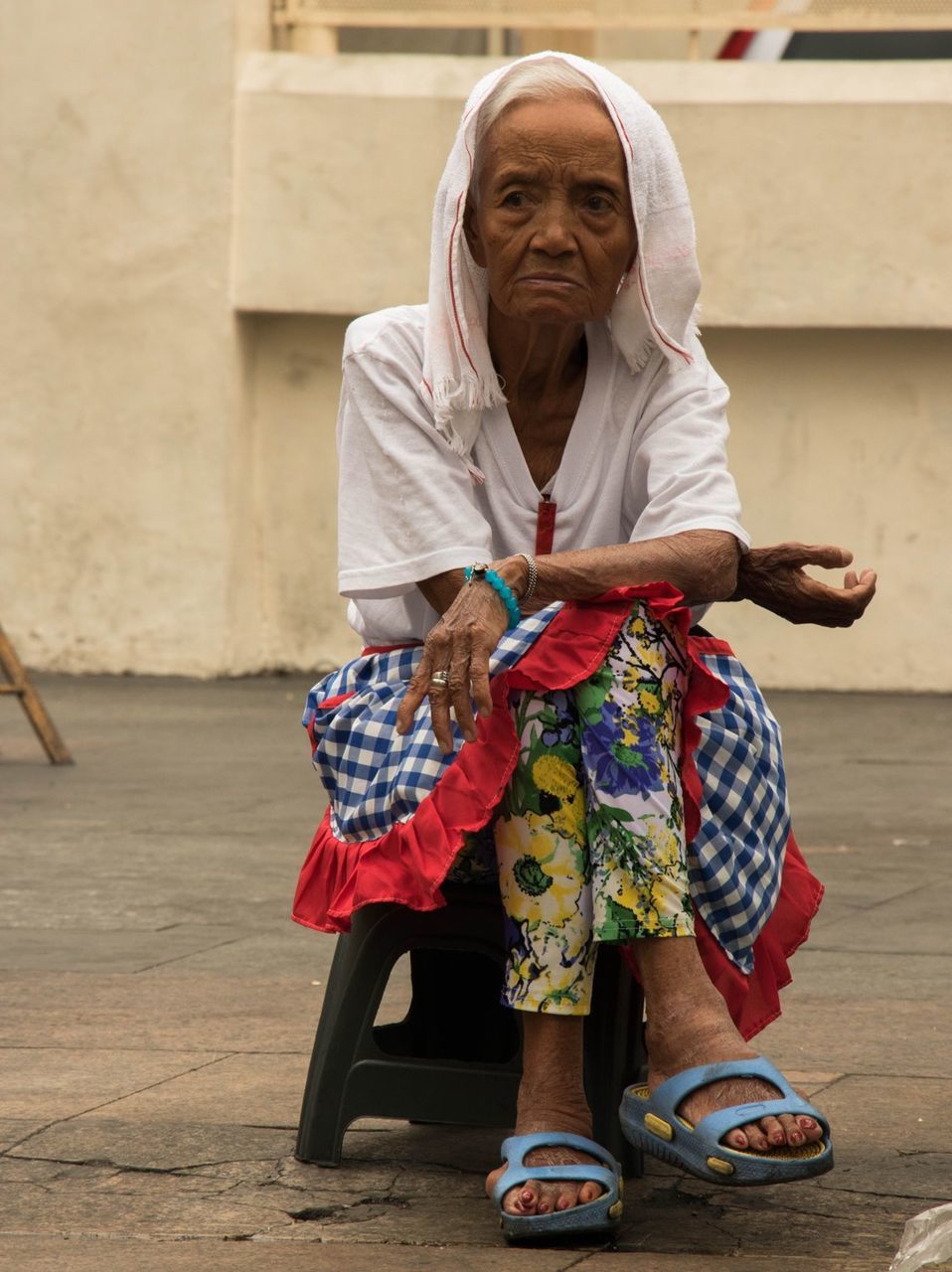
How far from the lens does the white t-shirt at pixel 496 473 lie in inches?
114

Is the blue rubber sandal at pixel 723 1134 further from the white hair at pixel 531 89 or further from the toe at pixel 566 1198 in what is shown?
the white hair at pixel 531 89

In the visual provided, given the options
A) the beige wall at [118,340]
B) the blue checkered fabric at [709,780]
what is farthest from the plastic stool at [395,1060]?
the beige wall at [118,340]

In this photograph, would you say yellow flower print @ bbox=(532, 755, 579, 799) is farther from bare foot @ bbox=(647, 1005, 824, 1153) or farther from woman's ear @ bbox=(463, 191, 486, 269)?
woman's ear @ bbox=(463, 191, 486, 269)

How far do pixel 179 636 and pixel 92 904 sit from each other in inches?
251

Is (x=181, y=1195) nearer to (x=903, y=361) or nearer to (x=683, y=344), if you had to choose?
(x=683, y=344)

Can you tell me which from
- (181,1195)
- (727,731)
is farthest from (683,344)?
(181,1195)

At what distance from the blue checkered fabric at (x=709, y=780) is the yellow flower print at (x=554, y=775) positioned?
141 mm

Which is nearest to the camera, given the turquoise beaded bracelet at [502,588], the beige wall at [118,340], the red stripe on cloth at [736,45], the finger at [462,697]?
the finger at [462,697]

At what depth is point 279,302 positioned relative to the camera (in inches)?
444

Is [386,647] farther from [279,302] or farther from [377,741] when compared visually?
[279,302]

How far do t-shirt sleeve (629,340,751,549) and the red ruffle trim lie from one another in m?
0.14

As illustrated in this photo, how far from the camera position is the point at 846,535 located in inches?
443

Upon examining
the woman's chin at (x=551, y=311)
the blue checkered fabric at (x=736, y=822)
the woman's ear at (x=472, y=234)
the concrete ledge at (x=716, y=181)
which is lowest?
the concrete ledge at (x=716, y=181)

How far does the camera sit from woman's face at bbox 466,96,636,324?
2850 mm
